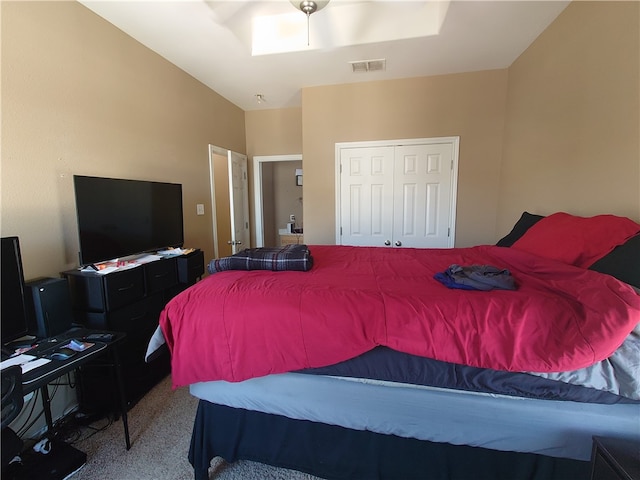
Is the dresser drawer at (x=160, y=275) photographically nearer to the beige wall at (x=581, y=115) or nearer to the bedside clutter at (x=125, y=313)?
the bedside clutter at (x=125, y=313)

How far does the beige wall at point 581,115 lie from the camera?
1519mm

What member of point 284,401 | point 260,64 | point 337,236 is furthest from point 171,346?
point 260,64

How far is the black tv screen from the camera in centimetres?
176

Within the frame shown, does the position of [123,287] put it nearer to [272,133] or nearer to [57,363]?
[57,363]

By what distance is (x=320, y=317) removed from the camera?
47.5 inches

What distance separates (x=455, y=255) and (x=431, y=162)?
5.05 ft

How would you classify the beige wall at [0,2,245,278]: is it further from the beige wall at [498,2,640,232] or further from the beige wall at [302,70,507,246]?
the beige wall at [498,2,640,232]

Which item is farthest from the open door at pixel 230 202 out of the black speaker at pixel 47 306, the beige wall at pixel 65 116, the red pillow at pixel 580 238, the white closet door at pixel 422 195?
the red pillow at pixel 580 238

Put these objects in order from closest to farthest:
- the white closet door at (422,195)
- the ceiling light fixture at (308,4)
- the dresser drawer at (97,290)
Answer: the dresser drawer at (97,290), the ceiling light fixture at (308,4), the white closet door at (422,195)

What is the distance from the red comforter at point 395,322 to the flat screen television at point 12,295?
2.27 ft

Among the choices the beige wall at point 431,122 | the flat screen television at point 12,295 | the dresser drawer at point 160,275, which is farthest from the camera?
the beige wall at point 431,122

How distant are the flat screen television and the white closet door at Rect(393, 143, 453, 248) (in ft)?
10.4

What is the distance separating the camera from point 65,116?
1.80m

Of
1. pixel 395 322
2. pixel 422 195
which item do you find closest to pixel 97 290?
pixel 395 322
